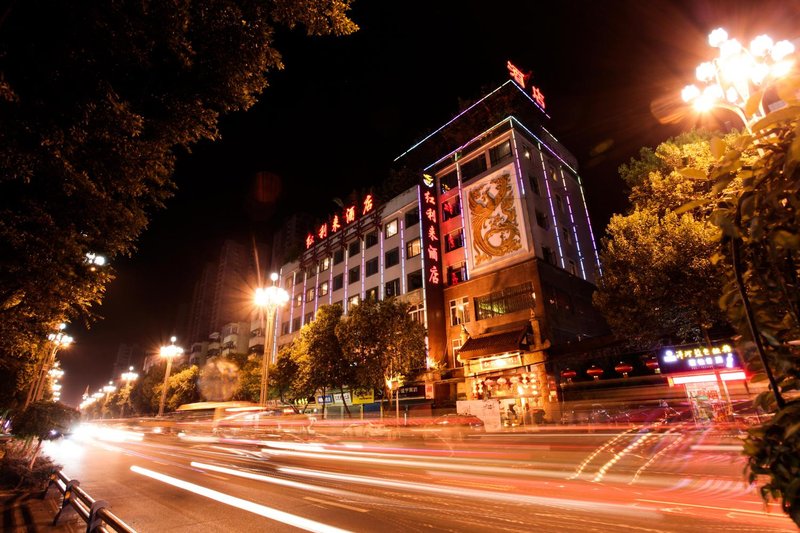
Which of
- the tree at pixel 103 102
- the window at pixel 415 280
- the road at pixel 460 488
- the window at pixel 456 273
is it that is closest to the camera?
the tree at pixel 103 102

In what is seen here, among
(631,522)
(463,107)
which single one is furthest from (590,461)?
(463,107)

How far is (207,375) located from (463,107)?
45522 mm

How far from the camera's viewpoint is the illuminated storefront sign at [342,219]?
136 feet

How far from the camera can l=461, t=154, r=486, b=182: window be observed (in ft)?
113

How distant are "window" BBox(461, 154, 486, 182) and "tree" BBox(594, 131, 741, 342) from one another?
50.5ft

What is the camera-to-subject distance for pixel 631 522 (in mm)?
5586

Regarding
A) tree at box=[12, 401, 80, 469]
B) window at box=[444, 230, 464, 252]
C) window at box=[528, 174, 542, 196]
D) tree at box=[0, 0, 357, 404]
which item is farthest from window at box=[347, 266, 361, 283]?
tree at box=[0, 0, 357, 404]

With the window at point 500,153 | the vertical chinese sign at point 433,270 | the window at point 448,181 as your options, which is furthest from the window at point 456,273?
the window at point 500,153

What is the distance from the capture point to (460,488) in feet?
27.1

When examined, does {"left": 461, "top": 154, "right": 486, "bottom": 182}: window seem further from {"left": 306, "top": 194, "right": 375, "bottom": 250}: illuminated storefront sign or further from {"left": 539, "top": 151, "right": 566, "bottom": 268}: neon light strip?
{"left": 306, "top": 194, "right": 375, "bottom": 250}: illuminated storefront sign

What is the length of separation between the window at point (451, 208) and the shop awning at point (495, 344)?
12501mm

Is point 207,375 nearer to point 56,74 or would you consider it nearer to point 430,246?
point 430,246

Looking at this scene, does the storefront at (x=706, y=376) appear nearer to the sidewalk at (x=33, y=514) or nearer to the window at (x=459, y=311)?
the window at (x=459, y=311)

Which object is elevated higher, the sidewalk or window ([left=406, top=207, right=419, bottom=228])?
window ([left=406, top=207, right=419, bottom=228])
